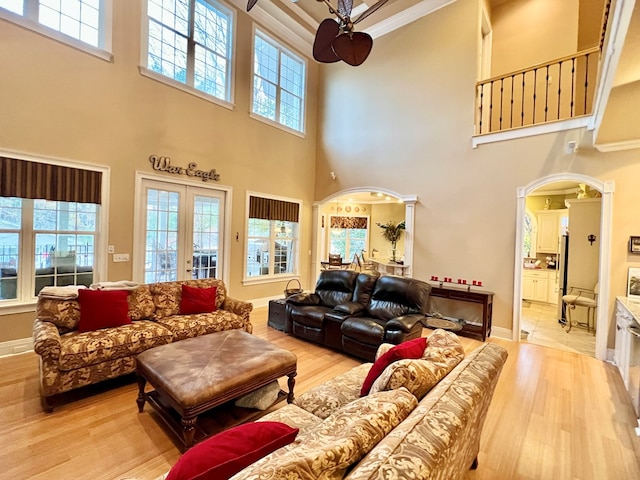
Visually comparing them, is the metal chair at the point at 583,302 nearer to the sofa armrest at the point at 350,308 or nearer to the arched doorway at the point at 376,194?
the arched doorway at the point at 376,194

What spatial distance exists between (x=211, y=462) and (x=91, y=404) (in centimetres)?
258

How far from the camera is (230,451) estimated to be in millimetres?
1000

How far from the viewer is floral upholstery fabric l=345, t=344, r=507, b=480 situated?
909mm

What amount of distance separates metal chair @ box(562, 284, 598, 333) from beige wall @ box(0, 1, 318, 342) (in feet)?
19.0

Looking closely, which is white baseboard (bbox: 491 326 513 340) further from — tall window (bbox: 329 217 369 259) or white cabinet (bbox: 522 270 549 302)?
tall window (bbox: 329 217 369 259)

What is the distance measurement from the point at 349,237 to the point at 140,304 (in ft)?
26.9

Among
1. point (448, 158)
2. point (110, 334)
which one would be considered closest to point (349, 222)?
point (448, 158)

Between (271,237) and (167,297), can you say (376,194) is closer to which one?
(271,237)

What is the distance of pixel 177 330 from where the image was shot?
11.2 feet

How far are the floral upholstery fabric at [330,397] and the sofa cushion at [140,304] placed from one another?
2500 mm

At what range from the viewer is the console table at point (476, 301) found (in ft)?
15.8

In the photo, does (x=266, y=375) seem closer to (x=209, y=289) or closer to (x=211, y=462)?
(x=211, y=462)

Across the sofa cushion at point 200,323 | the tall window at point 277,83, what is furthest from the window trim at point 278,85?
the sofa cushion at point 200,323

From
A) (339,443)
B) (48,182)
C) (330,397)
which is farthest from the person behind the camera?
(48,182)
